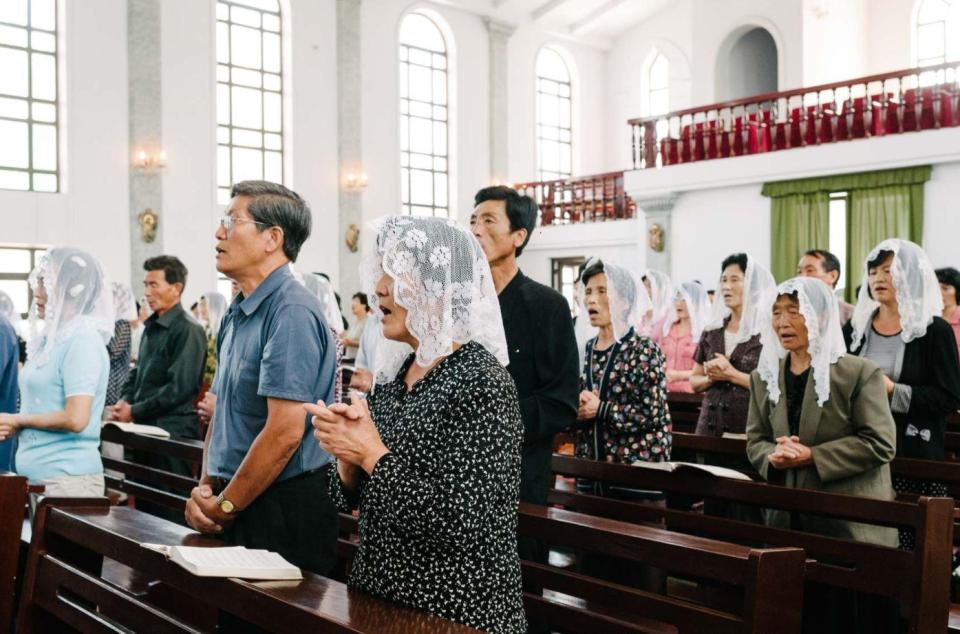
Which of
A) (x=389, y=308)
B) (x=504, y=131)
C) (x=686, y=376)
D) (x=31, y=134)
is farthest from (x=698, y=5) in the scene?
(x=389, y=308)

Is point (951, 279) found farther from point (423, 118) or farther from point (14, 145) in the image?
point (423, 118)

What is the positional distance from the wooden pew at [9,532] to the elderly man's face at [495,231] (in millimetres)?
1550

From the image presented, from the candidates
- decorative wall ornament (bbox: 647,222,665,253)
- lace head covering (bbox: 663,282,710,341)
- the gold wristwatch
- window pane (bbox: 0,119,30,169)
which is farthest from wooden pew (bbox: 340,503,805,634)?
window pane (bbox: 0,119,30,169)

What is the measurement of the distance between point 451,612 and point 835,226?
1257 cm

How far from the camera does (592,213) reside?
17.7m

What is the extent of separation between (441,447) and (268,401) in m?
0.71

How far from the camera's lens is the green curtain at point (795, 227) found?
43.8 ft

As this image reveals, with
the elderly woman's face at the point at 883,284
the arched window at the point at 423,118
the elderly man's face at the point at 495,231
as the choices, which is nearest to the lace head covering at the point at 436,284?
the elderly man's face at the point at 495,231

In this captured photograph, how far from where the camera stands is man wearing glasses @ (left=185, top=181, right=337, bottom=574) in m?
2.58

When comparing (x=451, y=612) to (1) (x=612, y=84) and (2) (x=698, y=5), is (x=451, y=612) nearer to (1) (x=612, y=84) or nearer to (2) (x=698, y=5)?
(2) (x=698, y=5)

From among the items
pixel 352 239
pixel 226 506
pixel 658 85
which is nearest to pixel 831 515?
pixel 226 506

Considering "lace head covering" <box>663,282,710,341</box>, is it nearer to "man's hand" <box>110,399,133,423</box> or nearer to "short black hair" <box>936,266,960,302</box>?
"short black hair" <box>936,266,960,302</box>

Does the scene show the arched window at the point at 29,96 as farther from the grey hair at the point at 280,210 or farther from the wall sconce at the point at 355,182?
the grey hair at the point at 280,210

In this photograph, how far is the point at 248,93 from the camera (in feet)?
54.1
